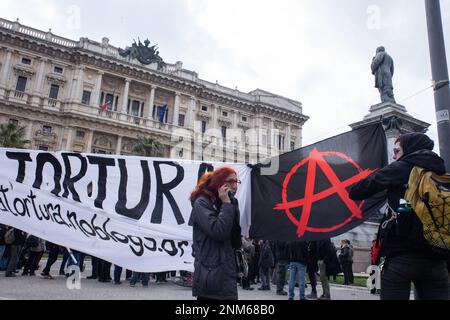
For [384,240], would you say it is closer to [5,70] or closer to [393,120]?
[393,120]

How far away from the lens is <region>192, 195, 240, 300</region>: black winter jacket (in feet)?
7.96

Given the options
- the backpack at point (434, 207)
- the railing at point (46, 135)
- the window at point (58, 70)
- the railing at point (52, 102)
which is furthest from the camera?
the window at point (58, 70)

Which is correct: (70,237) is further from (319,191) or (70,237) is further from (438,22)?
(438,22)

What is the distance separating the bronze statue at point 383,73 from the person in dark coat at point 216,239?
12.2m

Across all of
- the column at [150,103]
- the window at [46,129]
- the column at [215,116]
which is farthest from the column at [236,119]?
the window at [46,129]

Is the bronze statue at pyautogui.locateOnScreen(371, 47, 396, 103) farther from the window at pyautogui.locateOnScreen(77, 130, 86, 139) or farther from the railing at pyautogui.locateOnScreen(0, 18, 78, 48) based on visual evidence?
the railing at pyautogui.locateOnScreen(0, 18, 78, 48)

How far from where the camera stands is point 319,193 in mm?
3752

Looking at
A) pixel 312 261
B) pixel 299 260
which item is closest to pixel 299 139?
pixel 312 261

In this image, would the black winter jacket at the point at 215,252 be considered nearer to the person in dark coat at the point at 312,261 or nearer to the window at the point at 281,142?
the person in dark coat at the point at 312,261

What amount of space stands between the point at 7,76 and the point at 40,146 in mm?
7057

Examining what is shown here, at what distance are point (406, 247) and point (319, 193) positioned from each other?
1.48 meters

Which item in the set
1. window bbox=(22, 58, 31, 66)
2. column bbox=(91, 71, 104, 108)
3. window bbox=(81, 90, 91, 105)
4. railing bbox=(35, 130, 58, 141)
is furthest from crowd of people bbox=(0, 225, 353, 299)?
window bbox=(22, 58, 31, 66)

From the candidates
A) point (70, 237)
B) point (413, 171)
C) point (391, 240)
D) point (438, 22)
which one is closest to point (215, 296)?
point (391, 240)

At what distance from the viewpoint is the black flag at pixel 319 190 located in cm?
356
